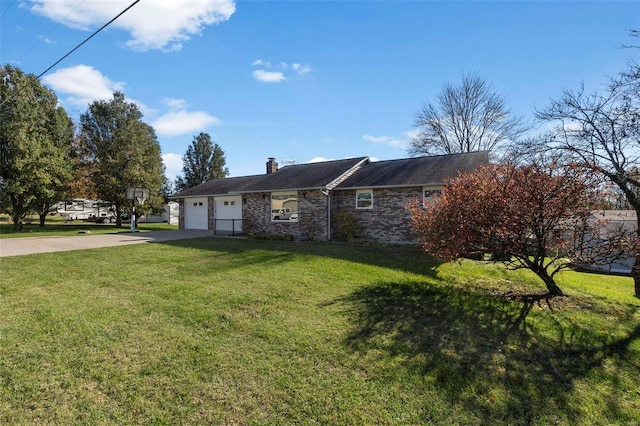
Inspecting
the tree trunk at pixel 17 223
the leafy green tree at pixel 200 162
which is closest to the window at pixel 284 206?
the tree trunk at pixel 17 223

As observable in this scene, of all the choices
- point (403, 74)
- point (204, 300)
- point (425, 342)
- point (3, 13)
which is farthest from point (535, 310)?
point (3, 13)

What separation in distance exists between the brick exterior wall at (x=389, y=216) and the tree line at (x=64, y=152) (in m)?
19.7

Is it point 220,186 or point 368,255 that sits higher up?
point 220,186

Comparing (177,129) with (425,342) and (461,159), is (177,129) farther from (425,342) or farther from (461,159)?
(425,342)

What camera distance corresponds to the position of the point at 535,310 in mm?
5832

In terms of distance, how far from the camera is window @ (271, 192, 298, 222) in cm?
1642

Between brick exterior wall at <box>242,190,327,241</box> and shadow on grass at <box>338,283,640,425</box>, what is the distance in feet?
30.2

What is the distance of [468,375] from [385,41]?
1136 centimetres

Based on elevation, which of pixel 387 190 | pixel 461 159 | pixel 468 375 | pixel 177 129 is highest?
pixel 177 129

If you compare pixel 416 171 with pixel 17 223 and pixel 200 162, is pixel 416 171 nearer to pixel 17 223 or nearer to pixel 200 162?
pixel 17 223

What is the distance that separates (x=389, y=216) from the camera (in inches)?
554

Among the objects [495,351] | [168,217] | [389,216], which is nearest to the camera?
[495,351]

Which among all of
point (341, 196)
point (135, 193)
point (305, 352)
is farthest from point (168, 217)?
point (305, 352)

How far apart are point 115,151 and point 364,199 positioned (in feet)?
70.6
